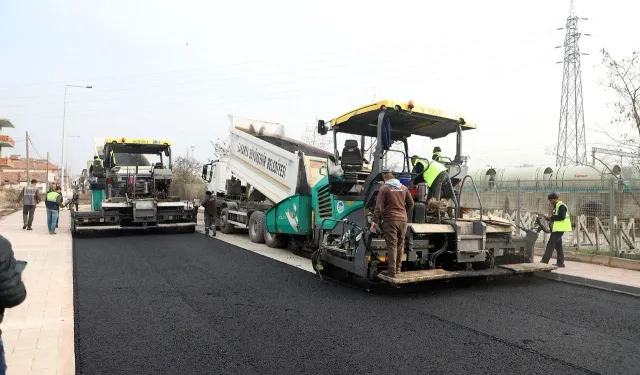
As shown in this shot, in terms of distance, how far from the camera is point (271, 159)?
11094 millimetres

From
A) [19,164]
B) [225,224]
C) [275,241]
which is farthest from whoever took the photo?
[19,164]

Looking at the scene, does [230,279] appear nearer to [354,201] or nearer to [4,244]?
[354,201]

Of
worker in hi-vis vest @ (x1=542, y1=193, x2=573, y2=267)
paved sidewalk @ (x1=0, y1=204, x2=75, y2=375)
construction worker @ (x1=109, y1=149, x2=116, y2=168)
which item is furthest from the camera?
construction worker @ (x1=109, y1=149, x2=116, y2=168)

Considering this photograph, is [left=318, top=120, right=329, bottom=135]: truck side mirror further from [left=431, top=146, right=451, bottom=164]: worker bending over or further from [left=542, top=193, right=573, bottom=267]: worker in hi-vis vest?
[left=542, top=193, right=573, bottom=267]: worker in hi-vis vest

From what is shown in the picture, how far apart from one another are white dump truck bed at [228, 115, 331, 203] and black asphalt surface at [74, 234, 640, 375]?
281 cm

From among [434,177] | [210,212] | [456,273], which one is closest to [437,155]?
[434,177]

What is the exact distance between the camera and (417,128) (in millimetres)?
7273

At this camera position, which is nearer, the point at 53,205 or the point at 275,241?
the point at 275,241

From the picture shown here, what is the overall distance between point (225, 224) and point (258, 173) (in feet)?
9.44

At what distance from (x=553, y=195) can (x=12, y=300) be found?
25.9ft

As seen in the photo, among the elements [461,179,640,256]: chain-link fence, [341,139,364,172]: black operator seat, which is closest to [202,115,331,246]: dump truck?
[341,139,364,172]: black operator seat

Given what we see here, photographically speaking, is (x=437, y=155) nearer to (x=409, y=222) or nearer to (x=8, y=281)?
(x=409, y=222)

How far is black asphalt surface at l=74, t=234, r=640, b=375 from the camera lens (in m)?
3.77

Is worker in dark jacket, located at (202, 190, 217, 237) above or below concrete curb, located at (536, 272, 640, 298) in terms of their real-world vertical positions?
above
